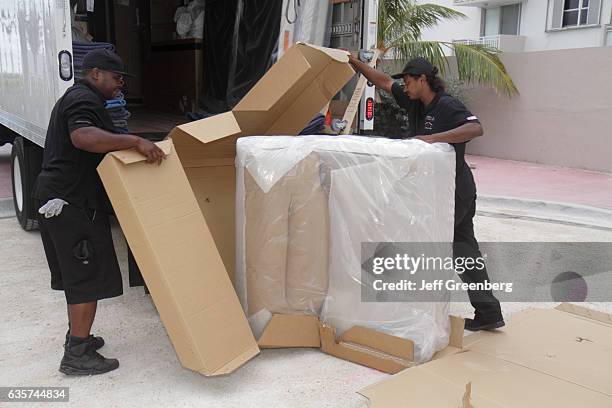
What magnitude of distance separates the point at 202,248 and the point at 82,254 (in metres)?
0.59

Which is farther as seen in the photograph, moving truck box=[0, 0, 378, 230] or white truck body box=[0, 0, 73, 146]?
moving truck box=[0, 0, 378, 230]

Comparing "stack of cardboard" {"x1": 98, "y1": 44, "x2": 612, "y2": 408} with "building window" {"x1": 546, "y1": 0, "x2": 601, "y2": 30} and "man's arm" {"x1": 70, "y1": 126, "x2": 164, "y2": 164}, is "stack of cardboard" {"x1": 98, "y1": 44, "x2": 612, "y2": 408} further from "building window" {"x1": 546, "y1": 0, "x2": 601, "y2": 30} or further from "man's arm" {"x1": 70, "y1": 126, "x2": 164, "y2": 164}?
"building window" {"x1": 546, "y1": 0, "x2": 601, "y2": 30}

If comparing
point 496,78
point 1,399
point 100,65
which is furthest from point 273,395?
point 496,78

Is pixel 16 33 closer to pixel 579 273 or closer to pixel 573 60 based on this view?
pixel 579 273

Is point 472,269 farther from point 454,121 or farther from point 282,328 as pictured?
point 282,328

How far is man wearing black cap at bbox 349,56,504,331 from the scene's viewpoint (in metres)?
3.13

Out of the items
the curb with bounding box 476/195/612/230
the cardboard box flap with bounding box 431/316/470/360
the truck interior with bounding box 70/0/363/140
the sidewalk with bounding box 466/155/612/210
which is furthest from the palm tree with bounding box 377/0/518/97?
the cardboard box flap with bounding box 431/316/470/360

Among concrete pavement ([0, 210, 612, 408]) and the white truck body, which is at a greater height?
the white truck body

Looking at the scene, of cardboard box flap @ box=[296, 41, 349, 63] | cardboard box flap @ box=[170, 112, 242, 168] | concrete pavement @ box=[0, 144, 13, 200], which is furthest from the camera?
→ concrete pavement @ box=[0, 144, 13, 200]

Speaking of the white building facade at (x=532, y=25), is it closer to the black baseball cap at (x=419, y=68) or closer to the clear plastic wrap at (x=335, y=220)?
the black baseball cap at (x=419, y=68)

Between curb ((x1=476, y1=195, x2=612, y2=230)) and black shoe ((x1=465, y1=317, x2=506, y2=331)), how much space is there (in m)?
3.59

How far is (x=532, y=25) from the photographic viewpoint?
1783cm

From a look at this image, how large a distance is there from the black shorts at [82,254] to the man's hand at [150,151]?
415mm

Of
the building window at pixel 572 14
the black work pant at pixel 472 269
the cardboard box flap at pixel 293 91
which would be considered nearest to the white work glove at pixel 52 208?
the cardboard box flap at pixel 293 91
